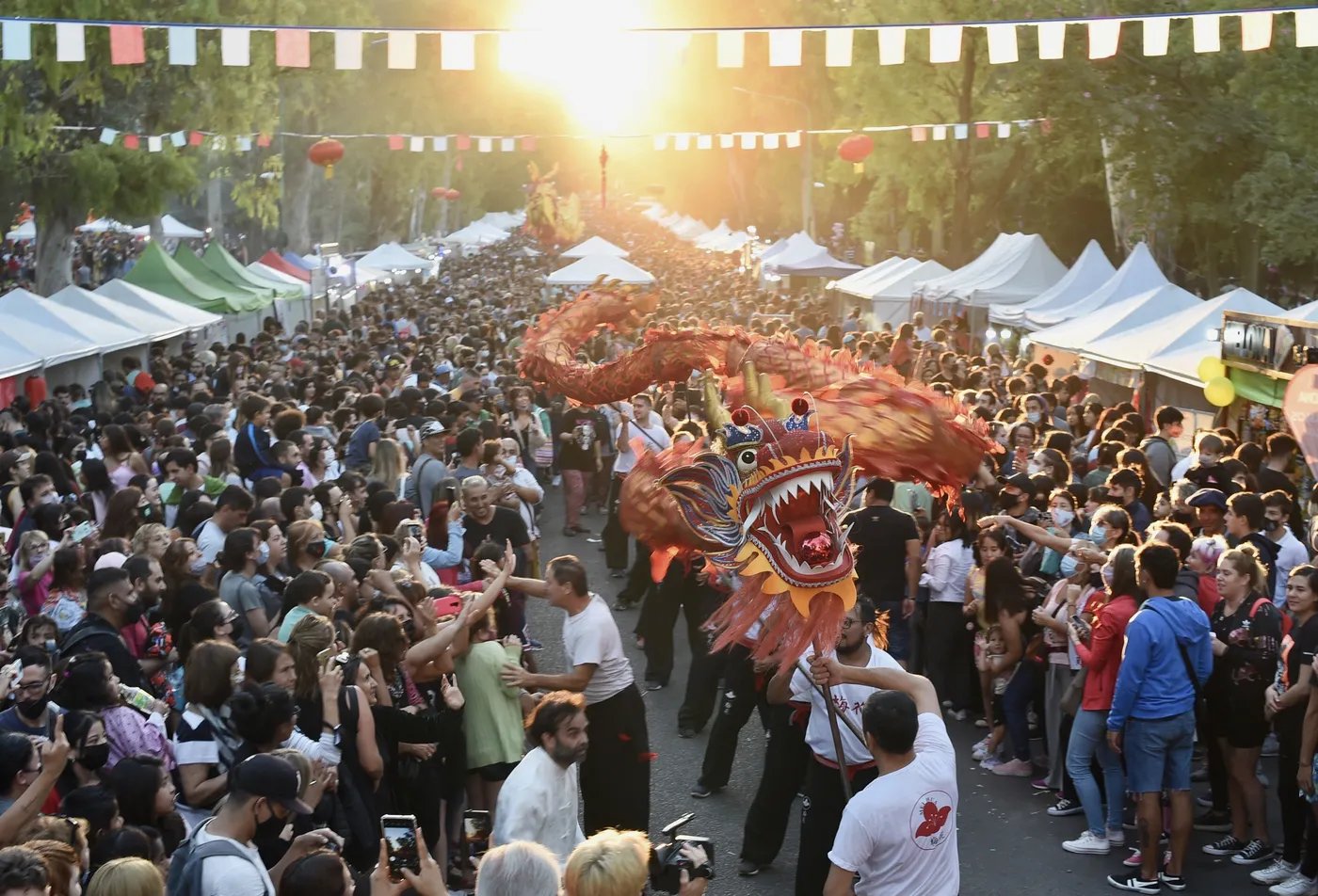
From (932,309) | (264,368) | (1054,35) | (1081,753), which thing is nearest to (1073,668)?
(1081,753)

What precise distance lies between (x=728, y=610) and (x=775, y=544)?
12.9 inches

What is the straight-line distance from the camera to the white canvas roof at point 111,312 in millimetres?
18703

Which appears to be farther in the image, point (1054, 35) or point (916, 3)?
point (916, 3)

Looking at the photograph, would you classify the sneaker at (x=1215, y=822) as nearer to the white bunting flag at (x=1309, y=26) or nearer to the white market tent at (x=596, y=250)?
the white bunting flag at (x=1309, y=26)

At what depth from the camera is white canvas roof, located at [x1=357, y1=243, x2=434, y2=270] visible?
41344mm

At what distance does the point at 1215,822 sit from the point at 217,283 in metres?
21.0

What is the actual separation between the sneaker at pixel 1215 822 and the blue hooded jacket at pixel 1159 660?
1296 mm

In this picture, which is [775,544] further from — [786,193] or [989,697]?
[786,193]

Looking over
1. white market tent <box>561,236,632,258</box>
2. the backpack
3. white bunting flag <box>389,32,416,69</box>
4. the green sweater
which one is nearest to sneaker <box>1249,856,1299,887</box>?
the green sweater

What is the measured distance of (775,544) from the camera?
561cm

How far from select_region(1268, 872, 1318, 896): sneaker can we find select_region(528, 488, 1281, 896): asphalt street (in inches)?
4.2

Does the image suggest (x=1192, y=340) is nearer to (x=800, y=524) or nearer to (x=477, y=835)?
(x=800, y=524)

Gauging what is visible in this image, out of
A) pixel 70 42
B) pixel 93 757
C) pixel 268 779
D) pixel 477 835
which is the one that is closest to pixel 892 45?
pixel 70 42

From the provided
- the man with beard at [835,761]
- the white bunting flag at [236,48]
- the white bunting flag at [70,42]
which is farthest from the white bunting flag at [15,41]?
the man with beard at [835,761]
